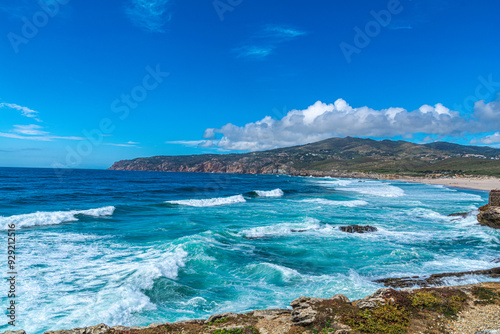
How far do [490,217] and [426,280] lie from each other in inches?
664

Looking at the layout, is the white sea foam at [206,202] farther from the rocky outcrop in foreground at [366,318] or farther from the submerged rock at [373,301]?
the submerged rock at [373,301]

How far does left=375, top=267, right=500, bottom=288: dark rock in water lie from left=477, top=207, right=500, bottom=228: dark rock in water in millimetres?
13527

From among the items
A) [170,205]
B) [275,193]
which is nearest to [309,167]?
[275,193]

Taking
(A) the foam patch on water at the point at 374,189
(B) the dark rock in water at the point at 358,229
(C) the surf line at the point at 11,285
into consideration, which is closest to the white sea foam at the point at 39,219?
(C) the surf line at the point at 11,285

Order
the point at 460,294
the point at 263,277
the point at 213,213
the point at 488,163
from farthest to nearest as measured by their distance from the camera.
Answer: the point at 488,163
the point at 213,213
the point at 263,277
the point at 460,294

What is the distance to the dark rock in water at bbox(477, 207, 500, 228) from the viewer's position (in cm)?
2208

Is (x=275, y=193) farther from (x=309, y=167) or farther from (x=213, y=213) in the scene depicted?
(x=309, y=167)

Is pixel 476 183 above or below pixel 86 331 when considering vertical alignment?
below

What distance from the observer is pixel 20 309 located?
9273 mm

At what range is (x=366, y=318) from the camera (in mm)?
6910

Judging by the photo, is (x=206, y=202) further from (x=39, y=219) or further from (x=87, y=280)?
(x=87, y=280)

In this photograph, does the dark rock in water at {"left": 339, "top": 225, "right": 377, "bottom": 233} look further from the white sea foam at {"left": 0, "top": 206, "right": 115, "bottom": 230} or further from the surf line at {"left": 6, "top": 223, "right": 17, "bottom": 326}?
the white sea foam at {"left": 0, "top": 206, "right": 115, "bottom": 230}

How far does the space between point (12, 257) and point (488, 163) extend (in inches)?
6240

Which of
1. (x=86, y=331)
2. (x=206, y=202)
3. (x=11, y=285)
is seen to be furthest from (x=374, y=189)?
(x=86, y=331)
